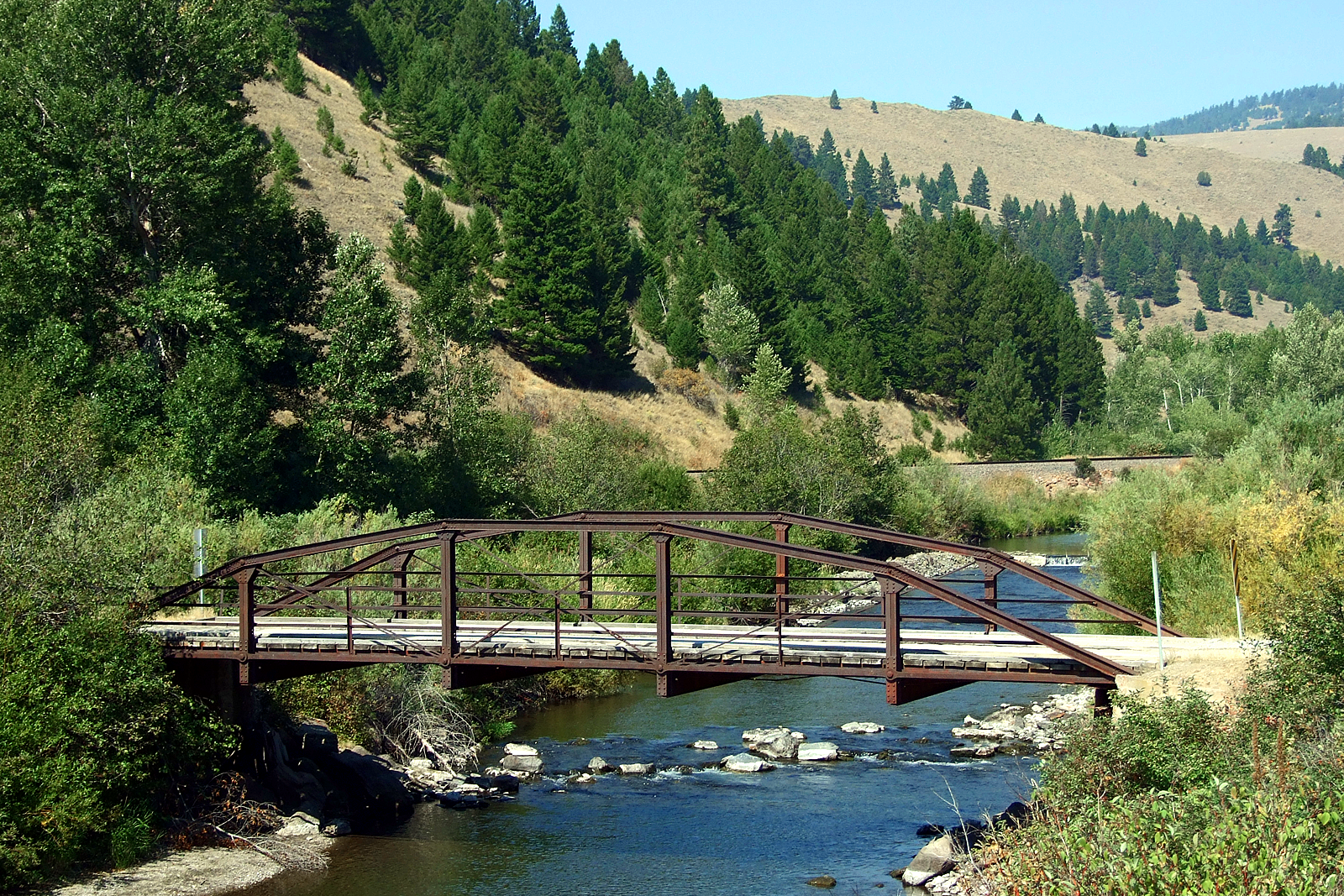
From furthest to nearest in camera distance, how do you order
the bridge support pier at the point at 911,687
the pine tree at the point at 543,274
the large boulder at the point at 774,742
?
the pine tree at the point at 543,274 → the large boulder at the point at 774,742 → the bridge support pier at the point at 911,687

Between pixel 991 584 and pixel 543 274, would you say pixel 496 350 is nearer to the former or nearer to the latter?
pixel 543 274

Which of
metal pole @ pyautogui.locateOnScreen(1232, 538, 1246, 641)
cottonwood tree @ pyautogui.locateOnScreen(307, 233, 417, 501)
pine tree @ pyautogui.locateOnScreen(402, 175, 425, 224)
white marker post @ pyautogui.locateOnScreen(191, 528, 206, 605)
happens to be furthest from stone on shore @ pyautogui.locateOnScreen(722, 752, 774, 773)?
pine tree @ pyautogui.locateOnScreen(402, 175, 425, 224)

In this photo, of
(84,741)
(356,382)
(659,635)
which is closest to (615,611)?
(659,635)

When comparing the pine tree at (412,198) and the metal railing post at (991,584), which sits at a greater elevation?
the pine tree at (412,198)

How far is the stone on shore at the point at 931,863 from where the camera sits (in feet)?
73.8

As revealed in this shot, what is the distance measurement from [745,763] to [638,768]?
2482 mm

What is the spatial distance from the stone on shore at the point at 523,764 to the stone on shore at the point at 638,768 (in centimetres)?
191

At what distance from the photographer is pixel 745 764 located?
98.2ft

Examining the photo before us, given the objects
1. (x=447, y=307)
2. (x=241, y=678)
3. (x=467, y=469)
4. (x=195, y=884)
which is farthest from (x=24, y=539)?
(x=447, y=307)

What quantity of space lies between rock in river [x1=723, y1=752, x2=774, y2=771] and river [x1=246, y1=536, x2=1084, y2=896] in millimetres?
414

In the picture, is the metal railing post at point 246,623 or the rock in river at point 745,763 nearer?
the metal railing post at point 246,623

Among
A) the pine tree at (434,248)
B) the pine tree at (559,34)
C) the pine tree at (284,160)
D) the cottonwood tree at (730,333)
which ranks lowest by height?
the cottonwood tree at (730,333)

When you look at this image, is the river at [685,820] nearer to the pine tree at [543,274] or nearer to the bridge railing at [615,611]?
the bridge railing at [615,611]

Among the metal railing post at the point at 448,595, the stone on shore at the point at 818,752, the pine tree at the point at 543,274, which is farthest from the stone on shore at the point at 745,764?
the pine tree at the point at 543,274
